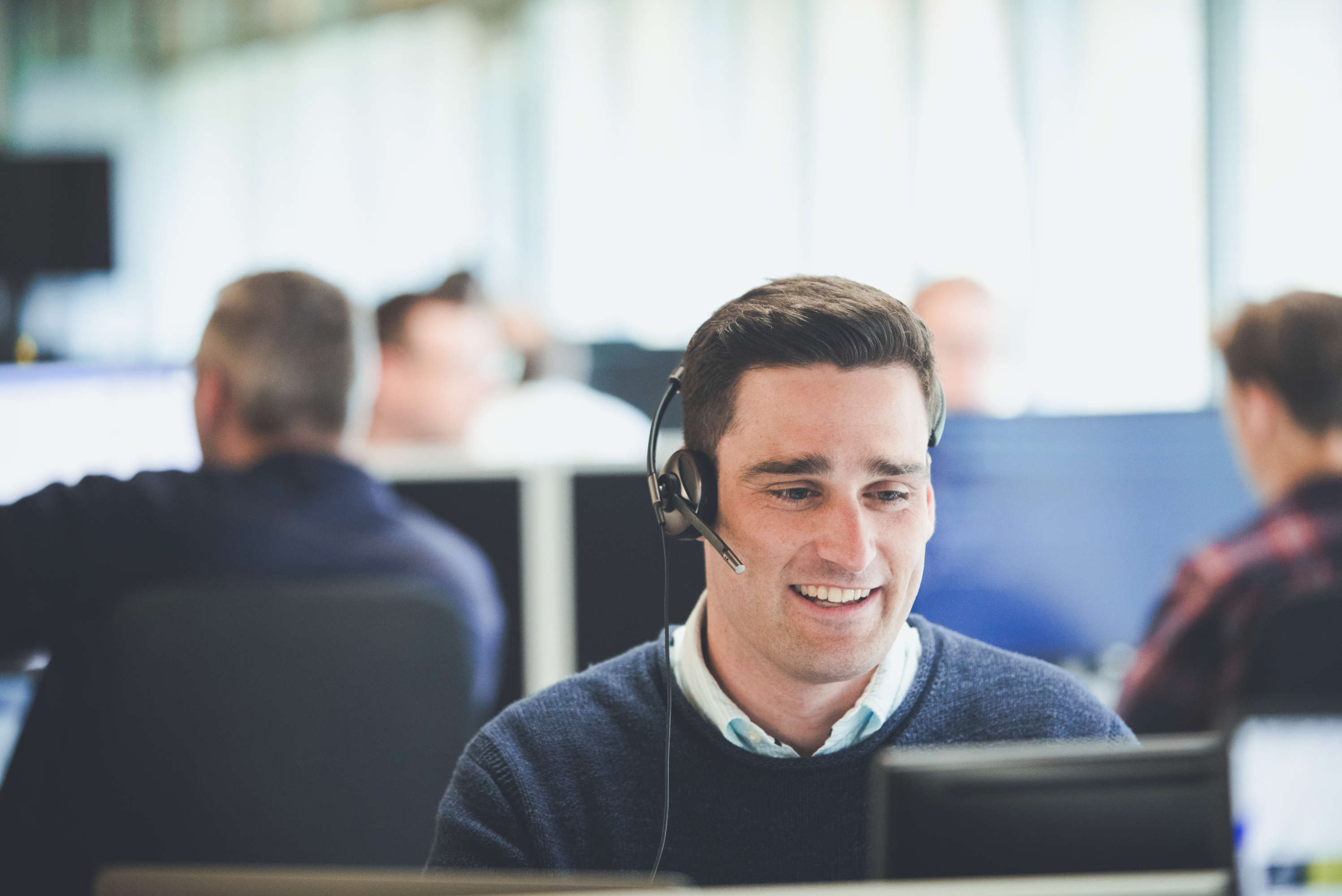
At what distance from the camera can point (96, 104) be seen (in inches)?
187

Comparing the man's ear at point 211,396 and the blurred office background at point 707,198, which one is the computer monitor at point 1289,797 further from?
the man's ear at point 211,396

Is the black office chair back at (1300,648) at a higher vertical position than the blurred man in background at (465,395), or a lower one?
lower

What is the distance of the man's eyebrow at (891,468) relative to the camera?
911mm

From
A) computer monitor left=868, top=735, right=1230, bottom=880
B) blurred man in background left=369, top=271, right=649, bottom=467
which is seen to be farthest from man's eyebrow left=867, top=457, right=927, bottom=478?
blurred man in background left=369, top=271, right=649, bottom=467

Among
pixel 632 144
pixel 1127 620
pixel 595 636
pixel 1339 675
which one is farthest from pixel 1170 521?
pixel 632 144

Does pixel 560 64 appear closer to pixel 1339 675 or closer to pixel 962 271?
pixel 962 271

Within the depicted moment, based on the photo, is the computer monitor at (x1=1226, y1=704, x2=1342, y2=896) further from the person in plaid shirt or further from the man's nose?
the person in plaid shirt

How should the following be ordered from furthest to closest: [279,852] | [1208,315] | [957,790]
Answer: [1208,315], [279,852], [957,790]

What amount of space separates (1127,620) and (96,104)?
14.5ft

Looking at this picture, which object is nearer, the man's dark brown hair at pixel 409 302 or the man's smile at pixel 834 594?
the man's smile at pixel 834 594

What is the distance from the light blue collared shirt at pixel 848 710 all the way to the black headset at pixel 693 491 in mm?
116

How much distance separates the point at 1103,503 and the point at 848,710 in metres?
1.15

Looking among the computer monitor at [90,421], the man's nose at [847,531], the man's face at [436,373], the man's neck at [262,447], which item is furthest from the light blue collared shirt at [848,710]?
the man's face at [436,373]

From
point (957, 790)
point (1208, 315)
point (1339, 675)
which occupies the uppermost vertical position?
point (1208, 315)
